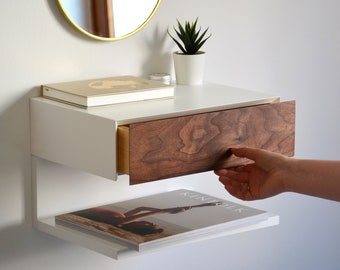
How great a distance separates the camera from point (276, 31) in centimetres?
227

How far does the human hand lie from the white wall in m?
0.31

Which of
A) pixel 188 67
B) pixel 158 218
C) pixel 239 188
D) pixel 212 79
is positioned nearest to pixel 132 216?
pixel 158 218

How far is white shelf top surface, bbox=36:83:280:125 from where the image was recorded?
1629mm

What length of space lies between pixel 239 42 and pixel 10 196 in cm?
74

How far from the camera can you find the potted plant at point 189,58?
1952 mm

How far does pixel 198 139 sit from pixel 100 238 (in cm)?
29

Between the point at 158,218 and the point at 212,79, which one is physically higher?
the point at 212,79

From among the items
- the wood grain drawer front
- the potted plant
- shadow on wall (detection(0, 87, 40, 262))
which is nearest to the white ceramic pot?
the potted plant

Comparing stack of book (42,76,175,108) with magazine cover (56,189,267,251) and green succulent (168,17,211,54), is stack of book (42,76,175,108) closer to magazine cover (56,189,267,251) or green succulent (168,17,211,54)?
green succulent (168,17,211,54)

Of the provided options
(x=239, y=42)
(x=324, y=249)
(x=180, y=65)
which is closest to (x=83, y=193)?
(x=180, y=65)

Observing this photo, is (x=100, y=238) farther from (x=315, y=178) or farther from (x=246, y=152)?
(x=315, y=178)

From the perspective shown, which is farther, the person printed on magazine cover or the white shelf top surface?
the person printed on magazine cover

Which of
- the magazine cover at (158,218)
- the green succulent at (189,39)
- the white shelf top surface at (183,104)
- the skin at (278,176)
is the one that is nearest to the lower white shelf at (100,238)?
the magazine cover at (158,218)

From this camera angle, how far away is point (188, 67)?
1.95 metres
